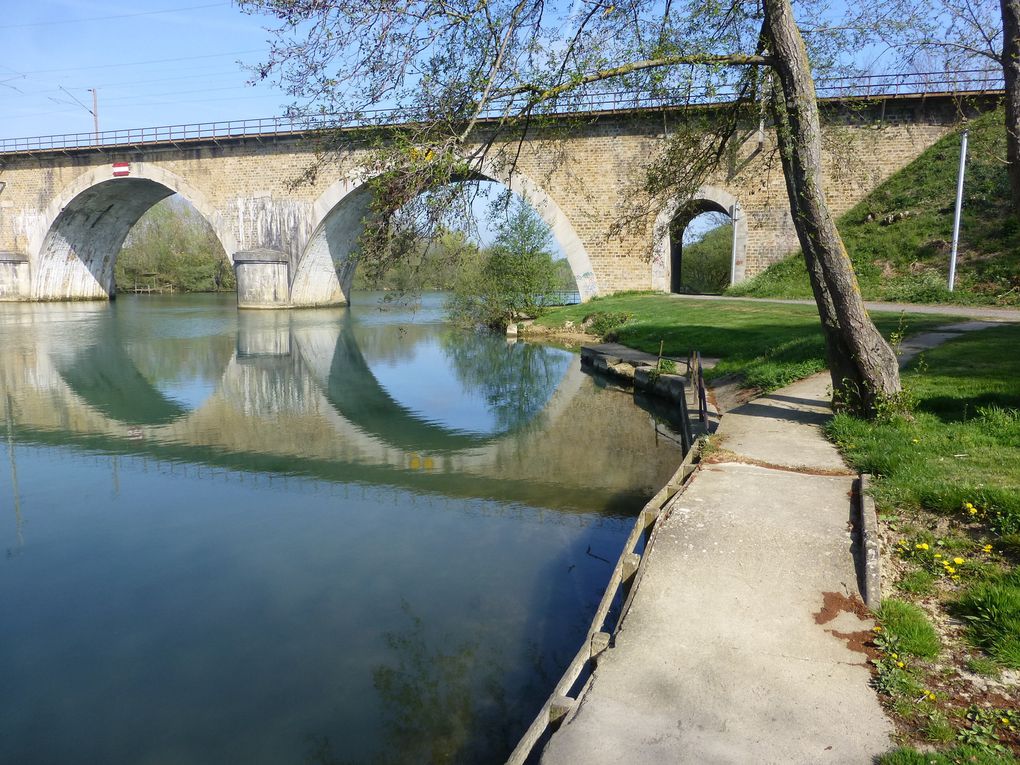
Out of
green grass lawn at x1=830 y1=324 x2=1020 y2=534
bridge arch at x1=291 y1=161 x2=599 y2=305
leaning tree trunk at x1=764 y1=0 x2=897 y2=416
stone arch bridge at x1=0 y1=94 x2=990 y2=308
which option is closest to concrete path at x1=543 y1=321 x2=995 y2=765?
green grass lawn at x1=830 y1=324 x2=1020 y2=534

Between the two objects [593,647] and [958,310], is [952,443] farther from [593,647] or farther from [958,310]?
[958,310]

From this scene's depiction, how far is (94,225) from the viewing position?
128 ft

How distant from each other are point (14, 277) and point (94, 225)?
461 centimetres

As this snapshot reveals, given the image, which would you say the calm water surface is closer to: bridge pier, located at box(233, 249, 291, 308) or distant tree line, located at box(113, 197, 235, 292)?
bridge pier, located at box(233, 249, 291, 308)

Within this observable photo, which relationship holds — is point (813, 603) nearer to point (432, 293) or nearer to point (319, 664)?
point (319, 664)

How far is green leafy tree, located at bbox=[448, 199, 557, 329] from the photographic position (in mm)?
25312

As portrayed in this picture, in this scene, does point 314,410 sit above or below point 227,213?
below

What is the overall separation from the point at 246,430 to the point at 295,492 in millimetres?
3586

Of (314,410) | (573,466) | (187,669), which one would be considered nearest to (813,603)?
(187,669)

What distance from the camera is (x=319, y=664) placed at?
4.68 metres

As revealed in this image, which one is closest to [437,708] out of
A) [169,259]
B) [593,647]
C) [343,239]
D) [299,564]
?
[593,647]

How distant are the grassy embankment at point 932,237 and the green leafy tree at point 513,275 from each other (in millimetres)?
6458

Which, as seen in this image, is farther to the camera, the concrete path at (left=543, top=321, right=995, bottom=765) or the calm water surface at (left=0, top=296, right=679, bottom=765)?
the calm water surface at (left=0, top=296, right=679, bottom=765)

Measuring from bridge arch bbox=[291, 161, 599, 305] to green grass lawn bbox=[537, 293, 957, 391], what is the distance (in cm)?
347
